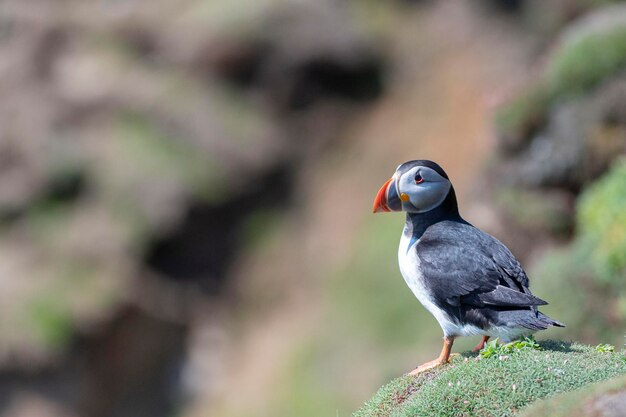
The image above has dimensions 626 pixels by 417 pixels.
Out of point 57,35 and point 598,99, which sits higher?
point 57,35

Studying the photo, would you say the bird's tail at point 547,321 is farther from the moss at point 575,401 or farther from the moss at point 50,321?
the moss at point 50,321

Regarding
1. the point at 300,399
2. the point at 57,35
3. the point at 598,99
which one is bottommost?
the point at 300,399

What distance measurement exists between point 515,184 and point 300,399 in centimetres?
687

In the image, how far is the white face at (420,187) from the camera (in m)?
7.55

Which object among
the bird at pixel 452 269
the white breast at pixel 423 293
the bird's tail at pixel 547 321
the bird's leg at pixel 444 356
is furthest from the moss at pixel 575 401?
the bird's leg at pixel 444 356

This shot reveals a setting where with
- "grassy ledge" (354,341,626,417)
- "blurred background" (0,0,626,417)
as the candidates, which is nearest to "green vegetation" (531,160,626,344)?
"blurred background" (0,0,626,417)

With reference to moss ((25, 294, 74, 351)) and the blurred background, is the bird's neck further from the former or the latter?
moss ((25, 294, 74, 351))

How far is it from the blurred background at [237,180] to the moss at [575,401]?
412 inches

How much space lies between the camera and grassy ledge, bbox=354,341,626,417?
6.16m

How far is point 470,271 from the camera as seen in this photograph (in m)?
7.06

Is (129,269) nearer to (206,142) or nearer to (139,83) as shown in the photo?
(206,142)

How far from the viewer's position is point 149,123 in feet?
81.4

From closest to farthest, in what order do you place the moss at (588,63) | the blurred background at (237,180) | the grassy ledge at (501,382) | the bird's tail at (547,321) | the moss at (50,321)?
the grassy ledge at (501,382) < the bird's tail at (547,321) < the moss at (588,63) < the blurred background at (237,180) < the moss at (50,321)

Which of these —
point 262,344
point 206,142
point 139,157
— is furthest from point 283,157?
point 262,344
